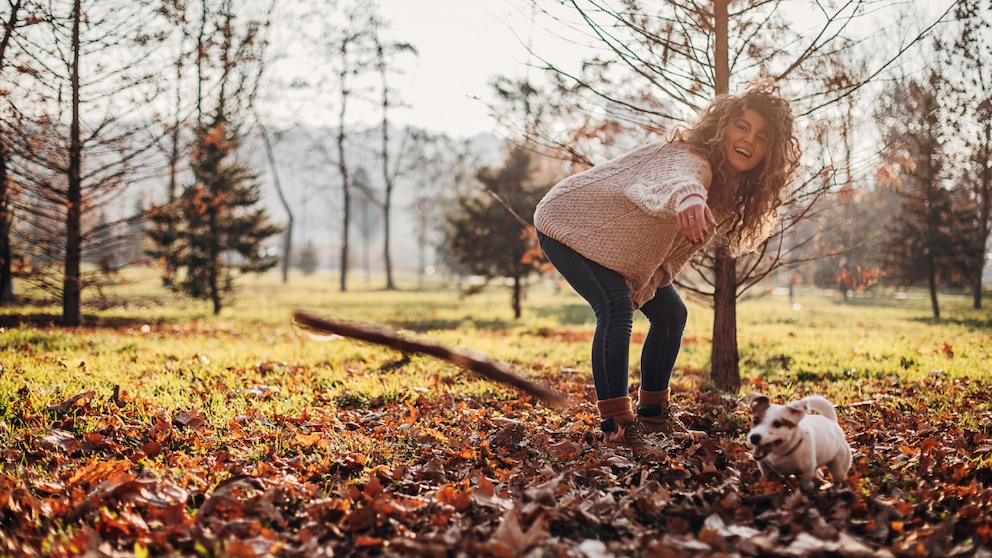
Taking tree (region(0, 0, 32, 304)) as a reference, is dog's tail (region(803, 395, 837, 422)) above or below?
below

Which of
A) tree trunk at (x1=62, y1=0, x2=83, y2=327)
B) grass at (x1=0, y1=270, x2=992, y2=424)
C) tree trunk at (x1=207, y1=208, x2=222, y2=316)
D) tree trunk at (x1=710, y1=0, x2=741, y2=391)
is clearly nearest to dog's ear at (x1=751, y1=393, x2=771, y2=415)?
grass at (x1=0, y1=270, x2=992, y2=424)

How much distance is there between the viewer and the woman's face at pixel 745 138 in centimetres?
292

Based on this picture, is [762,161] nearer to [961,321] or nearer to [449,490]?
[449,490]

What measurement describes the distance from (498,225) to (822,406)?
36.2 ft

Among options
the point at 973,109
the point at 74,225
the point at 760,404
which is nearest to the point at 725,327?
the point at 760,404

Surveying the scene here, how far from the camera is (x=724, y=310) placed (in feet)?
15.9

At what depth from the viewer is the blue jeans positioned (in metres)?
2.93

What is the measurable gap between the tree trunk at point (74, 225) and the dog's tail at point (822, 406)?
7855 millimetres

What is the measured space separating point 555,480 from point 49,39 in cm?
712

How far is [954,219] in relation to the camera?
18.0 m

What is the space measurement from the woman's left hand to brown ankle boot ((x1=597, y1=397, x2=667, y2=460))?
0.92 metres

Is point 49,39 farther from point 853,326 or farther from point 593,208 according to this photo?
point 853,326

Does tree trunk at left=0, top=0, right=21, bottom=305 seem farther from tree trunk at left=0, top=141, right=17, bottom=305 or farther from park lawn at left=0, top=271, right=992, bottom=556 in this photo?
park lawn at left=0, top=271, right=992, bottom=556

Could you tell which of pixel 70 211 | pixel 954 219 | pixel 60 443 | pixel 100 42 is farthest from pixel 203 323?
pixel 954 219
